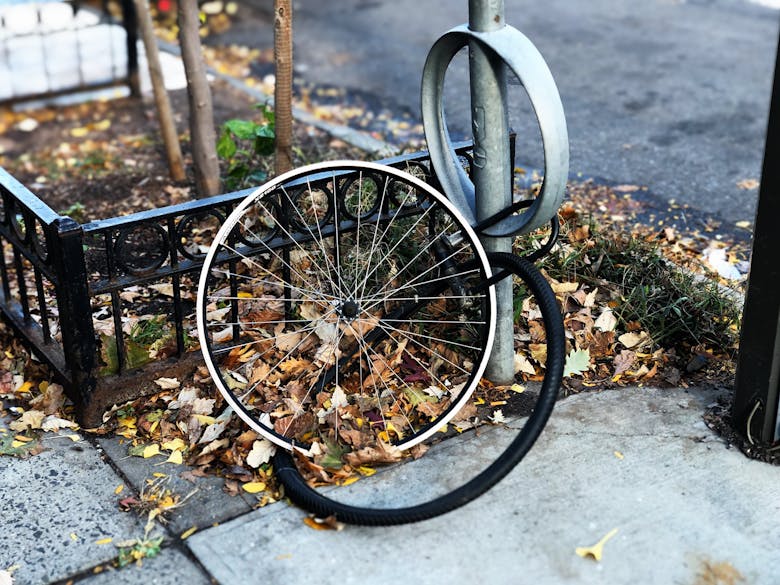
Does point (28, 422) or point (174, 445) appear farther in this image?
point (28, 422)

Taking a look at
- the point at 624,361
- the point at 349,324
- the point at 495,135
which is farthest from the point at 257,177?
the point at 624,361

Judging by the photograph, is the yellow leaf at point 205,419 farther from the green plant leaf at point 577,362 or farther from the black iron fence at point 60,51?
the black iron fence at point 60,51

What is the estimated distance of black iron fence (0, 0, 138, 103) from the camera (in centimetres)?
769

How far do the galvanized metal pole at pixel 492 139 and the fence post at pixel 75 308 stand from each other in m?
1.43

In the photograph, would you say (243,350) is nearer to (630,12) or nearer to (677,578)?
(677,578)

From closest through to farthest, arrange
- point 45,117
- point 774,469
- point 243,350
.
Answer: point 774,469, point 243,350, point 45,117

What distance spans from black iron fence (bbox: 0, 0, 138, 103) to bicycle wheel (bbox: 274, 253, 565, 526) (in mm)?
5037

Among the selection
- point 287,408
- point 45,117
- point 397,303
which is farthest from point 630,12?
point 287,408

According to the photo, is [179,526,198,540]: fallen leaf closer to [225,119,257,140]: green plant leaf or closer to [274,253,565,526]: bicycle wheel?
[274,253,565,526]: bicycle wheel

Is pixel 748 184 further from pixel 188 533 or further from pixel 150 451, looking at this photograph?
Result: pixel 188 533

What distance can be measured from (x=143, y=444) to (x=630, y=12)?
305 inches

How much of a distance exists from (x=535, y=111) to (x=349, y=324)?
1053 millimetres

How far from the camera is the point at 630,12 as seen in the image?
1002 centimetres

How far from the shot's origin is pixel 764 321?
137 inches
